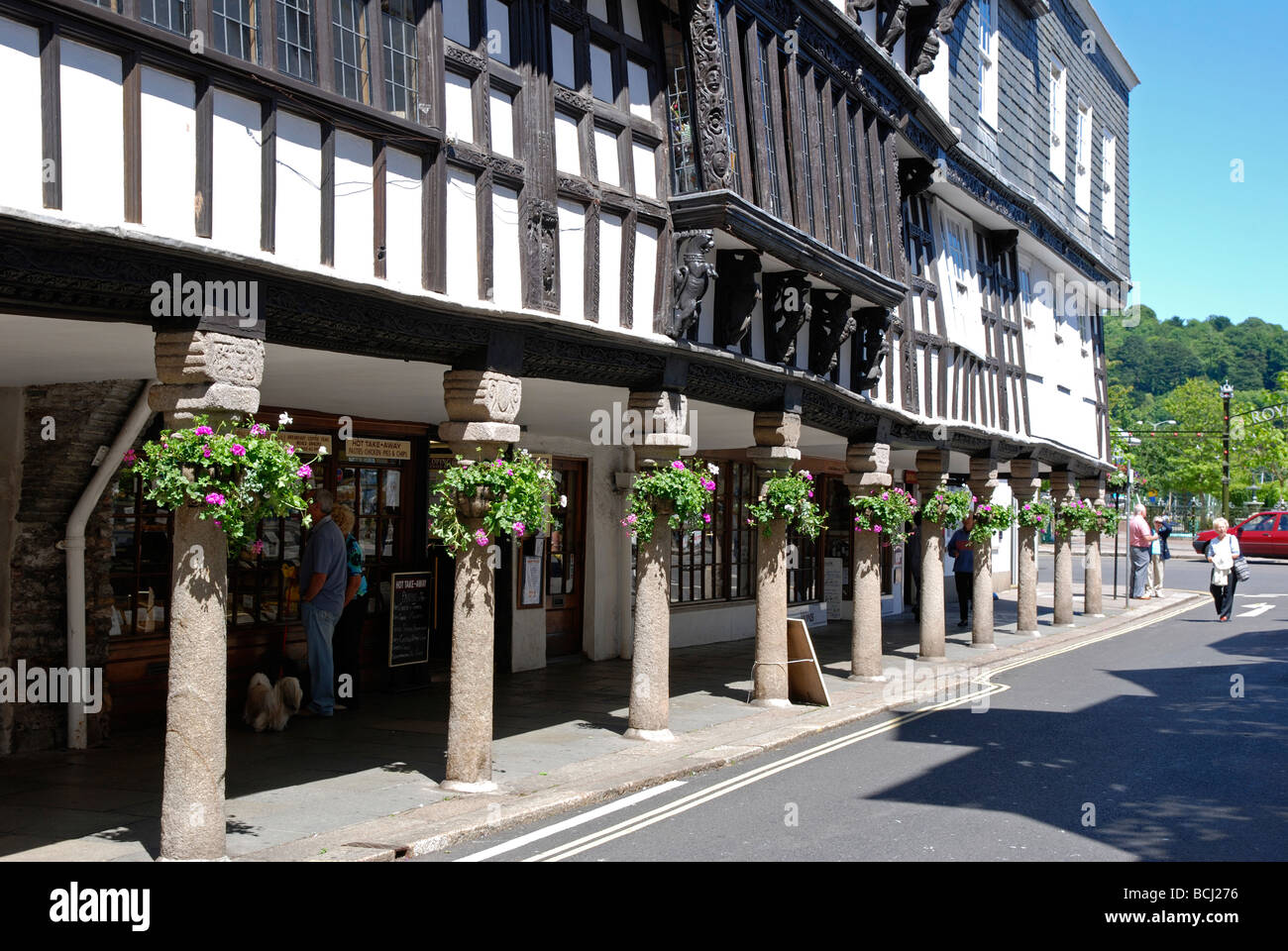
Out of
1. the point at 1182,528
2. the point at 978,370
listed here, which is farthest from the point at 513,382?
the point at 1182,528

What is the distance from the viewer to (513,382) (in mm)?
9242

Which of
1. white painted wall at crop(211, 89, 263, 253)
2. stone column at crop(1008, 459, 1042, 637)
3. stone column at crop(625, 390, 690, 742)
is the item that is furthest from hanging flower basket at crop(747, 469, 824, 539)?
stone column at crop(1008, 459, 1042, 637)

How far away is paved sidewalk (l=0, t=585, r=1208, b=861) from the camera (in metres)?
7.54

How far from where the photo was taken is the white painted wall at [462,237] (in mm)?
8727

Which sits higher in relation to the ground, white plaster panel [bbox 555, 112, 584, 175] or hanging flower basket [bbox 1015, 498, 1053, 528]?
white plaster panel [bbox 555, 112, 584, 175]

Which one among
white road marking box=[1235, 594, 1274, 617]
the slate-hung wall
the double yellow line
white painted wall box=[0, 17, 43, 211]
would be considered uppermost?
Result: the slate-hung wall

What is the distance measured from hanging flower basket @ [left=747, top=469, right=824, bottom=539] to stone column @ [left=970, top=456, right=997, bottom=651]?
7396 mm

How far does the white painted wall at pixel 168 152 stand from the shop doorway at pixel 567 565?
10038 millimetres

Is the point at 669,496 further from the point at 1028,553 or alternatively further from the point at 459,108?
the point at 1028,553

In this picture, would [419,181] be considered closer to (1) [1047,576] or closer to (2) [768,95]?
(2) [768,95]

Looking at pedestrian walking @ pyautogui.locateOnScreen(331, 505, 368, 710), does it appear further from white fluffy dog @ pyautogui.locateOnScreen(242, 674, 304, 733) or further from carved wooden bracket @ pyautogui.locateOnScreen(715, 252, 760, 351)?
carved wooden bracket @ pyautogui.locateOnScreen(715, 252, 760, 351)

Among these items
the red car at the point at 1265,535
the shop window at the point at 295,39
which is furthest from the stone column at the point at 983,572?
the red car at the point at 1265,535

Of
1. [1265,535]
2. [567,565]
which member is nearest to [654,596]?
[567,565]

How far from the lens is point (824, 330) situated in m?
14.2
